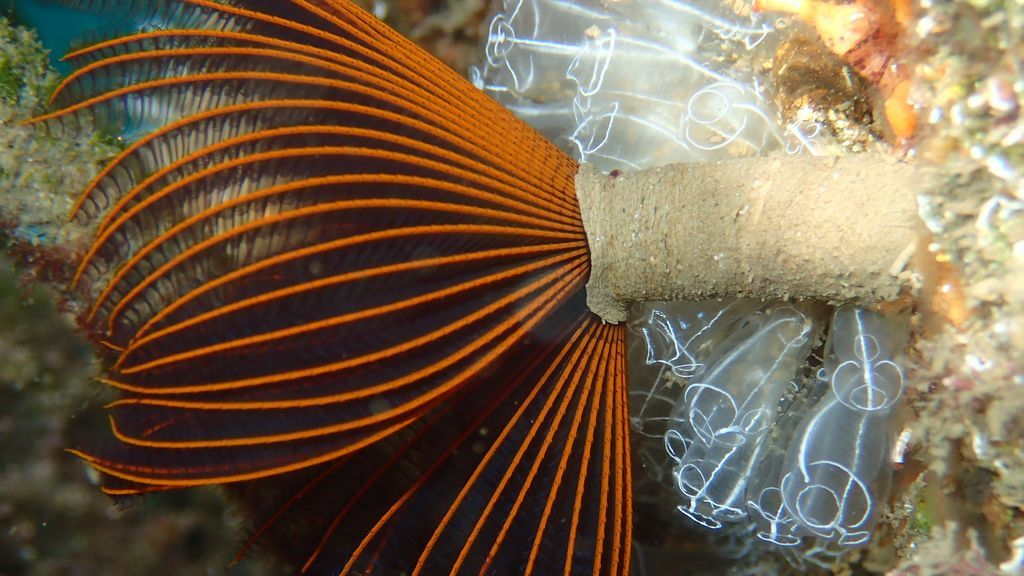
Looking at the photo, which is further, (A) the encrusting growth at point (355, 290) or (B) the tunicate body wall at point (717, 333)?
(B) the tunicate body wall at point (717, 333)

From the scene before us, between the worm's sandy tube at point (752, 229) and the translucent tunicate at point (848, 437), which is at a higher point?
the worm's sandy tube at point (752, 229)

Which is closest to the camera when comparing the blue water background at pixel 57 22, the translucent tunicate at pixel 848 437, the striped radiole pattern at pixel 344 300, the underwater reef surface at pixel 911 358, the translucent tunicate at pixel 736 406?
the underwater reef surface at pixel 911 358

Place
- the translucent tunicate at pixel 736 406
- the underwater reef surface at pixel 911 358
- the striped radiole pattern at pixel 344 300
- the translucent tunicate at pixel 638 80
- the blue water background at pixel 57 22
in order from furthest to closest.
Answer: the translucent tunicate at pixel 638 80 → the translucent tunicate at pixel 736 406 → the blue water background at pixel 57 22 → the striped radiole pattern at pixel 344 300 → the underwater reef surface at pixel 911 358

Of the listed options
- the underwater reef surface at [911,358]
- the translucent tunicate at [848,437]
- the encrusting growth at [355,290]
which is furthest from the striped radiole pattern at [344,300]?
the translucent tunicate at [848,437]

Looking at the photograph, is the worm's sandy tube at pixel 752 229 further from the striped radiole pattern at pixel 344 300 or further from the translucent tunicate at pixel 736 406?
the translucent tunicate at pixel 736 406

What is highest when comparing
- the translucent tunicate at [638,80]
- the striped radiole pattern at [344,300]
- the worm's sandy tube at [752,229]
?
the translucent tunicate at [638,80]

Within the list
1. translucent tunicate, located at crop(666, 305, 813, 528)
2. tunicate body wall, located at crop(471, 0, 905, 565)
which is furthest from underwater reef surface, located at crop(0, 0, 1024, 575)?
translucent tunicate, located at crop(666, 305, 813, 528)

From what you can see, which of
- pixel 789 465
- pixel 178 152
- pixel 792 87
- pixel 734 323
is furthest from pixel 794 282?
pixel 178 152

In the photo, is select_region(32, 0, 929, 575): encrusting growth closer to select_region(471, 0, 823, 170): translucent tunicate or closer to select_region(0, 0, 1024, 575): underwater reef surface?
select_region(0, 0, 1024, 575): underwater reef surface
